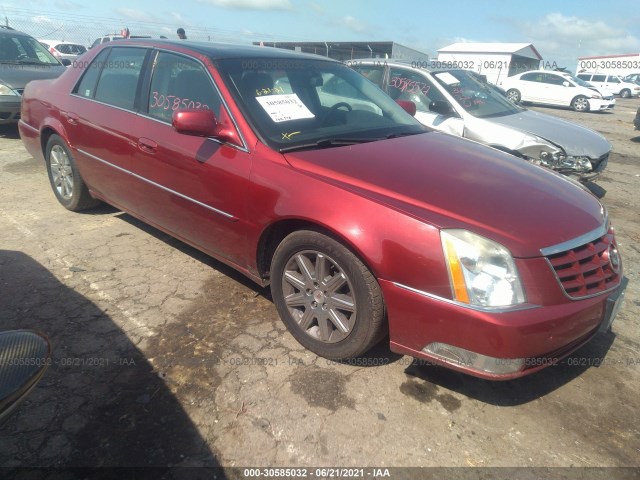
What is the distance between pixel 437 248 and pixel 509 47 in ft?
120

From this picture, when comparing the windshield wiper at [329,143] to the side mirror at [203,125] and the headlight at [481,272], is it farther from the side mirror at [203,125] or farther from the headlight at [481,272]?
the headlight at [481,272]

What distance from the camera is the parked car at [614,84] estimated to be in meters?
29.4

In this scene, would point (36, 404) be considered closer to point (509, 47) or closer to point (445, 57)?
point (445, 57)

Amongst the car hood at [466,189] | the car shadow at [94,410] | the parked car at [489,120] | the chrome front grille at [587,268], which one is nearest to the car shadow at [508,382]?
the chrome front grille at [587,268]

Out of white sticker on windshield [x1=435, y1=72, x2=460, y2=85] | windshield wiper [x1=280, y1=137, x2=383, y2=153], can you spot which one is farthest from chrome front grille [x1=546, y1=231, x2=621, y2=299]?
white sticker on windshield [x1=435, y1=72, x2=460, y2=85]

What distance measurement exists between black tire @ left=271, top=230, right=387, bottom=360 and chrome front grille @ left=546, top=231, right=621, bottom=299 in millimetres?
860

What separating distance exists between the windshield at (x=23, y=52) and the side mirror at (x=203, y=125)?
23.8ft

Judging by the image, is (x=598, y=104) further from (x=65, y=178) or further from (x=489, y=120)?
(x=65, y=178)

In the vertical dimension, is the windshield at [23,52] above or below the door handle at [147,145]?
above

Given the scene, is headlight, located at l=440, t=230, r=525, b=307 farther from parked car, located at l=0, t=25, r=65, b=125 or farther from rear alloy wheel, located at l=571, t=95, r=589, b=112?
rear alloy wheel, located at l=571, t=95, r=589, b=112

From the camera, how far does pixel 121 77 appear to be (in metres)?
3.73

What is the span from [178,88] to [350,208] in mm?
1758

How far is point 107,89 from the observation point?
3.82 m

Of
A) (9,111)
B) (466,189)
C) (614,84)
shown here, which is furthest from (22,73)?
(614,84)
